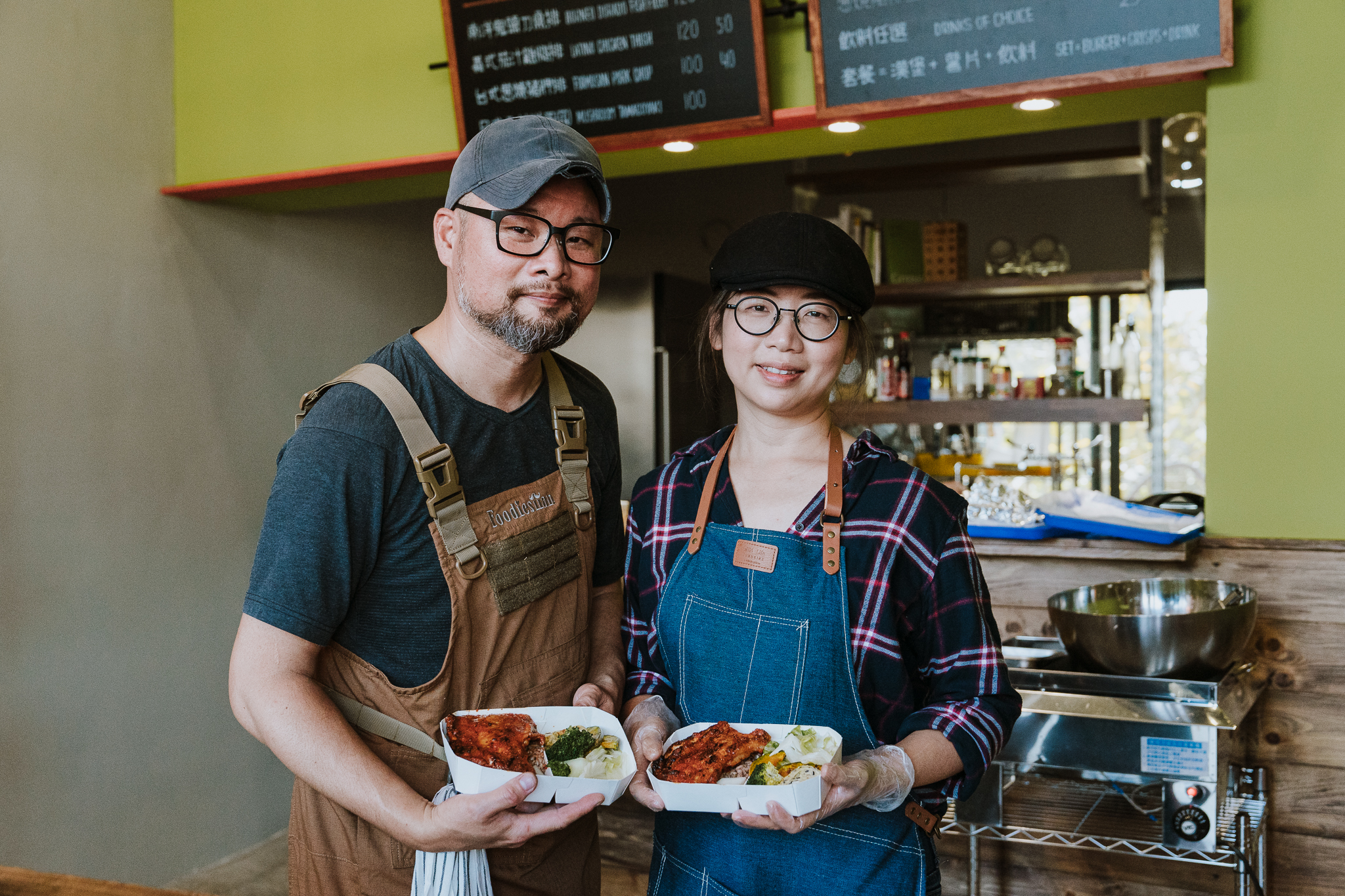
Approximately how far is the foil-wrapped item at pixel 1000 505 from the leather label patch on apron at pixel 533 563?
1.29 metres

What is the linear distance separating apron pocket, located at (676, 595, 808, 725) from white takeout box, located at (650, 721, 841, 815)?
136 millimetres

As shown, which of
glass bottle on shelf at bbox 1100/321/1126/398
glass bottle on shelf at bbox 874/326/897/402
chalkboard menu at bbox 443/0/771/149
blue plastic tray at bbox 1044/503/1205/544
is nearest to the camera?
blue plastic tray at bbox 1044/503/1205/544

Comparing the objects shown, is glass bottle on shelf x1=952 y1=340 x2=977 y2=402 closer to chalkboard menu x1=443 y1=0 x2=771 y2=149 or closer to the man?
chalkboard menu x1=443 y1=0 x2=771 y2=149

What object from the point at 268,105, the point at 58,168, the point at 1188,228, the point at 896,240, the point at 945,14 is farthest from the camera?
the point at 1188,228

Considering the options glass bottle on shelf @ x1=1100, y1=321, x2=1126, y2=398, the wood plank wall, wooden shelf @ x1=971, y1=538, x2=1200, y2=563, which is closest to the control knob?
the wood plank wall

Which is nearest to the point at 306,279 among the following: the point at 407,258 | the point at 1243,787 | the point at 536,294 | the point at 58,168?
the point at 407,258

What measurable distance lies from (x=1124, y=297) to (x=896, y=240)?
2.61 meters

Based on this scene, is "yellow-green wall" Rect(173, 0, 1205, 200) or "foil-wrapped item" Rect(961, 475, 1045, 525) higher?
"yellow-green wall" Rect(173, 0, 1205, 200)

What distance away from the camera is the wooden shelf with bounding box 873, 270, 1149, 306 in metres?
4.00

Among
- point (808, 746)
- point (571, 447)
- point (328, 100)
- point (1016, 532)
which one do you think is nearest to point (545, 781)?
point (808, 746)

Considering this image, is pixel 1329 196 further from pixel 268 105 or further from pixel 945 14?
pixel 268 105

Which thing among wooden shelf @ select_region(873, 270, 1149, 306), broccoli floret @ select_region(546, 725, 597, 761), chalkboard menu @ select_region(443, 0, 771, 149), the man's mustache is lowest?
broccoli floret @ select_region(546, 725, 597, 761)

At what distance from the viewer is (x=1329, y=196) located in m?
2.10

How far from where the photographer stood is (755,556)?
4.22ft
